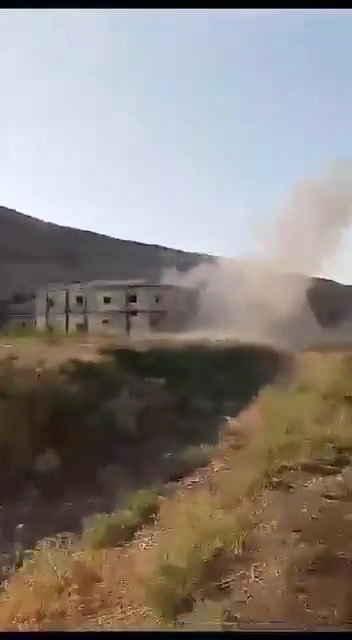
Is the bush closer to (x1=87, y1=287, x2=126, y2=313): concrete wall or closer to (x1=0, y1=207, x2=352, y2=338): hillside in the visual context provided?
(x1=0, y1=207, x2=352, y2=338): hillside

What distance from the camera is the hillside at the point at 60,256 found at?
10273 mm

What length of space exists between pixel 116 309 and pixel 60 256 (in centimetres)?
339

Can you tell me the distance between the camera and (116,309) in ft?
31.3

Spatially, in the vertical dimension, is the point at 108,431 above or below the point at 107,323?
below

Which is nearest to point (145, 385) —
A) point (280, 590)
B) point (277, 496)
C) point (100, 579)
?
point (277, 496)

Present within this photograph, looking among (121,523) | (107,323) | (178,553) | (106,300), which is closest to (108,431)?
(107,323)

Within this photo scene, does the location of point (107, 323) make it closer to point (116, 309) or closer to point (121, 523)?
point (116, 309)

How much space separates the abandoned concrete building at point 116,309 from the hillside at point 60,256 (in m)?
0.45

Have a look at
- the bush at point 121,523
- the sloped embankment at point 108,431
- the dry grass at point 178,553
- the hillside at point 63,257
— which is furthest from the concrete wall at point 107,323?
the bush at point 121,523

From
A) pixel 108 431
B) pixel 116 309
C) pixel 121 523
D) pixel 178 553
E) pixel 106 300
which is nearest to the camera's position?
pixel 178 553

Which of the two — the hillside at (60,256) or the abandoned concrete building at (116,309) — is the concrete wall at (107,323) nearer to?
the abandoned concrete building at (116,309)

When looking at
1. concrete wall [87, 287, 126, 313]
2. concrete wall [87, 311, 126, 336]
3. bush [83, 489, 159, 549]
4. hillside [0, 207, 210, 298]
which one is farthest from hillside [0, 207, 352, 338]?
bush [83, 489, 159, 549]

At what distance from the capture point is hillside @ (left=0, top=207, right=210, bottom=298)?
33.7 ft

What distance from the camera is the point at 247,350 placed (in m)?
9.07
